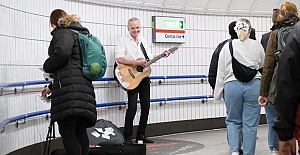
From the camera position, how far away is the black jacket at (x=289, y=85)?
2.50 m

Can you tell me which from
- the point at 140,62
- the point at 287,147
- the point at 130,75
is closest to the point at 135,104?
the point at 130,75

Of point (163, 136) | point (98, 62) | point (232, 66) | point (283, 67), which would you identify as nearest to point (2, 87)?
point (98, 62)

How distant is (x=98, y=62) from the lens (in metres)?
4.95

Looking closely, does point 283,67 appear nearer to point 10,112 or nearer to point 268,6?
point 10,112

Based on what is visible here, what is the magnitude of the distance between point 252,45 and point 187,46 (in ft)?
10.9

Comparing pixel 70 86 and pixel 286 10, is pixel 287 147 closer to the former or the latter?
pixel 70 86

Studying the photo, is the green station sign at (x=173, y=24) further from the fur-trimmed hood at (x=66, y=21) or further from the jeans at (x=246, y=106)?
the fur-trimmed hood at (x=66, y=21)

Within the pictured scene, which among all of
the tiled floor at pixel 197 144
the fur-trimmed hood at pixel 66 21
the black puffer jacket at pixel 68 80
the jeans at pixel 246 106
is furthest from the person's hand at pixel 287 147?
the tiled floor at pixel 197 144

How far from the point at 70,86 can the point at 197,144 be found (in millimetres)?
3280

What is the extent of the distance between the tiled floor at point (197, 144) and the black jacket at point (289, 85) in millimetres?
4085

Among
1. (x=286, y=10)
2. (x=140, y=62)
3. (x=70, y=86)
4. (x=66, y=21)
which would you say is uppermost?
(x=286, y=10)

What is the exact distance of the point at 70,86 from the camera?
15.5ft

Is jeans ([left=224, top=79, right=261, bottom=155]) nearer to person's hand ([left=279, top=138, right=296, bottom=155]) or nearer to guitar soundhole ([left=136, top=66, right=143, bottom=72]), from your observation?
guitar soundhole ([left=136, top=66, right=143, bottom=72])

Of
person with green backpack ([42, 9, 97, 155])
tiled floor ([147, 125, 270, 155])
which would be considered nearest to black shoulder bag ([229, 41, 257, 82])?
tiled floor ([147, 125, 270, 155])
